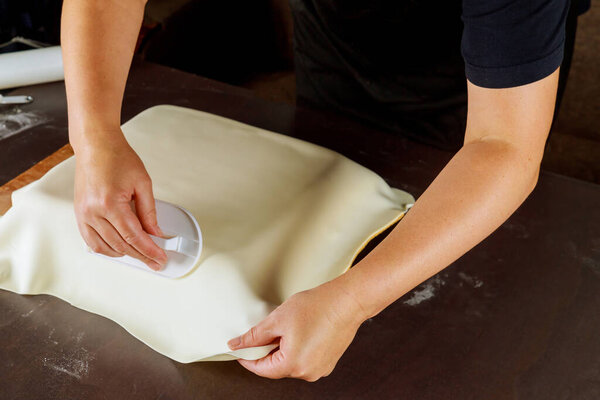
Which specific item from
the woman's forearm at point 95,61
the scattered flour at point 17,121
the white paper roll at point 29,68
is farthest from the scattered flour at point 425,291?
the white paper roll at point 29,68

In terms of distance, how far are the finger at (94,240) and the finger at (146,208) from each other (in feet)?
0.20

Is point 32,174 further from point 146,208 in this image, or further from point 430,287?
point 430,287

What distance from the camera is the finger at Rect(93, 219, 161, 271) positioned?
28.3 inches

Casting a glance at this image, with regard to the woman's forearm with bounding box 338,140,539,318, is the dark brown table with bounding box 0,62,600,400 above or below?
below

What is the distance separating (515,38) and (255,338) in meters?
0.46

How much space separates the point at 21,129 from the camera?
1072mm

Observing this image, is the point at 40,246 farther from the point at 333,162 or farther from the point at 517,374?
the point at 517,374

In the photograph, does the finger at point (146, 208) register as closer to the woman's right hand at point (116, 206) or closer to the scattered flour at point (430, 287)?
the woman's right hand at point (116, 206)

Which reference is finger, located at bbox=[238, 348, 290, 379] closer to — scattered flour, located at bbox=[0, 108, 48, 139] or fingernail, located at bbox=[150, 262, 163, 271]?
fingernail, located at bbox=[150, 262, 163, 271]

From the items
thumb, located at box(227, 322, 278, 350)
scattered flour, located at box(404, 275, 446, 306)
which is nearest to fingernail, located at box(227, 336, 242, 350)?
thumb, located at box(227, 322, 278, 350)

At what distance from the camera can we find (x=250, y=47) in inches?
94.9

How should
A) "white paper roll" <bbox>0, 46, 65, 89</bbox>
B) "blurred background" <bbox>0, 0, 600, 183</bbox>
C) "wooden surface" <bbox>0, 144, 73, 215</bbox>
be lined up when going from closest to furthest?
1. "wooden surface" <bbox>0, 144, 73, 215</bbox>
2. "white paper roll" <bbox>0, 46, 65, 89</bbox>
3. "blurred background" <bbox>0, 0, 600, 183</bbox>

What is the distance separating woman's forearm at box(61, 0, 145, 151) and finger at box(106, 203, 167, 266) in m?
0.14

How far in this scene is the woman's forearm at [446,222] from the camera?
2.10 feet
